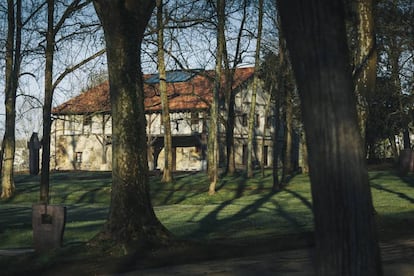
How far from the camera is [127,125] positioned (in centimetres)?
1452

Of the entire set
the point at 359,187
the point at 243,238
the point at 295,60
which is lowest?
the point at 243,238

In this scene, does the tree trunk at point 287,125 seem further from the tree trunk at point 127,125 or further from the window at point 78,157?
the window at point 78,157

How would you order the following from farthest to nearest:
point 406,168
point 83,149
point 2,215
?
point 83,149 < point 406,168 < point 2,215

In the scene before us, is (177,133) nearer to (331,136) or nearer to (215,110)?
(215,110)

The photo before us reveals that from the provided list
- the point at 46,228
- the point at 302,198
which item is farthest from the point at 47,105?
the point at 46,228

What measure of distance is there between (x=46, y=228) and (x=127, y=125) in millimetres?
2509

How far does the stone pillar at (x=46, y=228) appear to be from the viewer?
581 inches

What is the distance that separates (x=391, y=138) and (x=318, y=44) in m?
49.5

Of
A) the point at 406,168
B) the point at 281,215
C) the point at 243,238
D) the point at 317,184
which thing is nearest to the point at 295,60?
the point at 317,184

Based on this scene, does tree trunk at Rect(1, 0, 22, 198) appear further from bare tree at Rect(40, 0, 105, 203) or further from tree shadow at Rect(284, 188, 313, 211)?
tree shadow at Rect(284, 188, 313, 211)

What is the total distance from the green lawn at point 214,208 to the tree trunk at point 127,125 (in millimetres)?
2979

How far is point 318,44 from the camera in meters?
5.28

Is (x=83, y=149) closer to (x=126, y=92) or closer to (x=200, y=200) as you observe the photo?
(x=200, y=200)

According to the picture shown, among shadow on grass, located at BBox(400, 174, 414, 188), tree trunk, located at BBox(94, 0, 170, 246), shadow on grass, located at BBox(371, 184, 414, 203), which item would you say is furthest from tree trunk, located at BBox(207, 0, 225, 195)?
tree trunk, located at BBox(94, 0, 170, 246)
